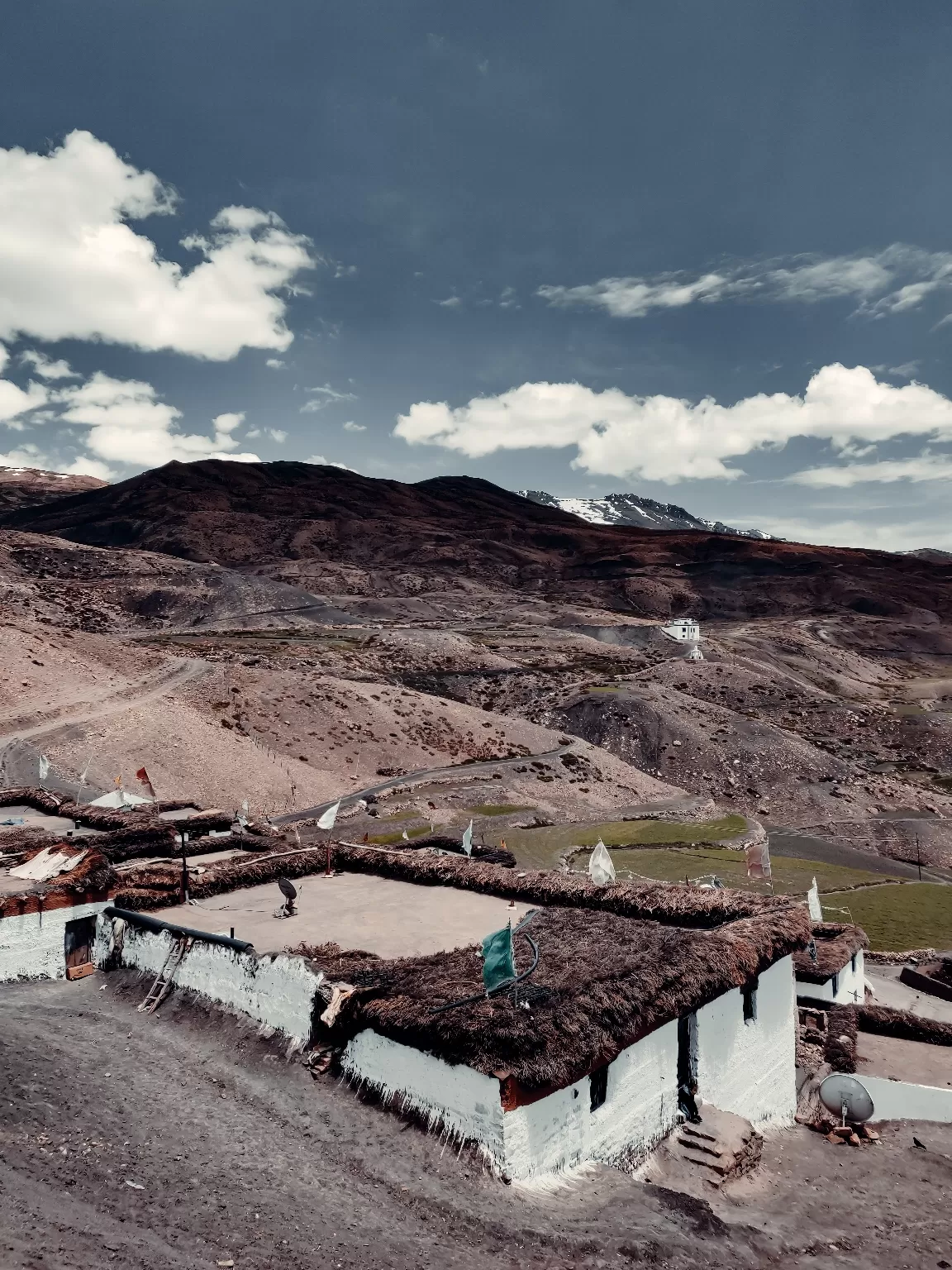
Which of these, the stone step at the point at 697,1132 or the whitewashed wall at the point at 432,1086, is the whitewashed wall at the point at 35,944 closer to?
the whitewashed wall at the point at 432,1086

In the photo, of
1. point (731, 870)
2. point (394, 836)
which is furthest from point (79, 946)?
point (731, 870)

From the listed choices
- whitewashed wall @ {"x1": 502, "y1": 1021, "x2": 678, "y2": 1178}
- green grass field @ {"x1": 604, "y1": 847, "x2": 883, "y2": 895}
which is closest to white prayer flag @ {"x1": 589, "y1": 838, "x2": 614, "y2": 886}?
whitewashed wall @ {"x1": 502, "y1": 1021, "x2": 678, "y2": 1178}

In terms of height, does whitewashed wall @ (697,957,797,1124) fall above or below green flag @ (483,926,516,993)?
below

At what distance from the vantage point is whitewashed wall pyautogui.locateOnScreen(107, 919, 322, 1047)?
12.1 meters

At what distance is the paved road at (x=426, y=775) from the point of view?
5575cm

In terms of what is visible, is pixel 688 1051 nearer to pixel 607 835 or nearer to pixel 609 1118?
pixel 609 1118

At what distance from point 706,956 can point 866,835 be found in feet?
189

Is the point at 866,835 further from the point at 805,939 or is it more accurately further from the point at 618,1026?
the point at 618,1026

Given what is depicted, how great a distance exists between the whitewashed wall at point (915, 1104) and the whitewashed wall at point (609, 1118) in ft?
26.2

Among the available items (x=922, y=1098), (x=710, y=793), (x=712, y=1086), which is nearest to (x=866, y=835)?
(x=710, y=793)

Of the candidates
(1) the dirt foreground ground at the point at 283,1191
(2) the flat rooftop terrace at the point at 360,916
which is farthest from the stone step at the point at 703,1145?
(2) the flat rooftop terrace at the point at 360,916

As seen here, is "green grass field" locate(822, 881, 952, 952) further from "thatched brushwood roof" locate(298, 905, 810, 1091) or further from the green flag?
the green flag

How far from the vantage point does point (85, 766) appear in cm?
5288

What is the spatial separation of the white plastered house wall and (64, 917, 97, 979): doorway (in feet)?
23.3
